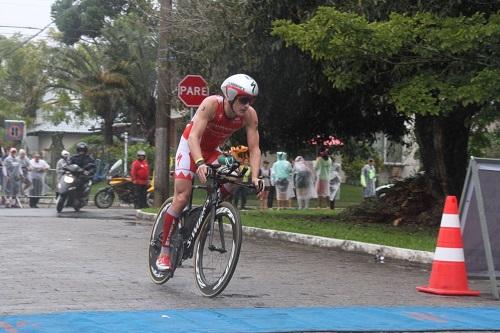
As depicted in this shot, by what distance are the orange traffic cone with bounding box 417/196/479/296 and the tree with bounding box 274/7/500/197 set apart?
10.4 feet

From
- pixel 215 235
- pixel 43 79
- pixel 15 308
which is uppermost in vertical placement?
pixel 43 79

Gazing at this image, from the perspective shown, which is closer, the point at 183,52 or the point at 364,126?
the point at 183,52

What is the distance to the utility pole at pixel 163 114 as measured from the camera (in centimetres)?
1866

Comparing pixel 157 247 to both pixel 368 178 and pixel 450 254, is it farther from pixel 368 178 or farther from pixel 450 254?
pixel 368 178

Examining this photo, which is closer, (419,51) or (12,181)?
(419,51)

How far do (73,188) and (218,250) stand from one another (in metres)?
14.2

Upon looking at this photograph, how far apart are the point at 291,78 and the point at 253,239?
12.0ft

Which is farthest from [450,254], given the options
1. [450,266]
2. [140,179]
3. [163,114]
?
[140,179]

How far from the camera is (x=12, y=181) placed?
2511 centimetres

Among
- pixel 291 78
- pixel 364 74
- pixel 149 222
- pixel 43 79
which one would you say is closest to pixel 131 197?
pixel 149 222

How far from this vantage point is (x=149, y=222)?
57.5 ft

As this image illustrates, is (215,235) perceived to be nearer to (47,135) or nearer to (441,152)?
(441,152)

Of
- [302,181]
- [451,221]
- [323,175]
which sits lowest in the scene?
[451,221]

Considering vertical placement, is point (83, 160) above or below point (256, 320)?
above
